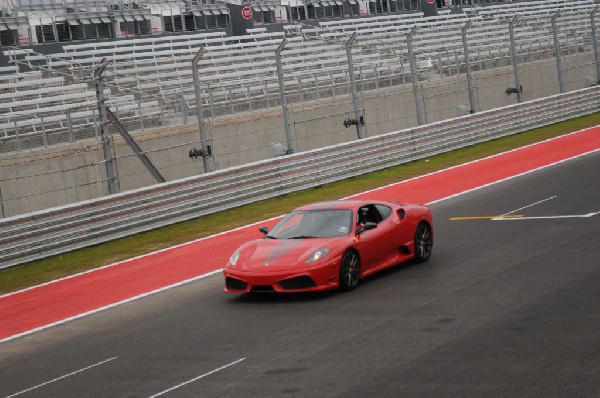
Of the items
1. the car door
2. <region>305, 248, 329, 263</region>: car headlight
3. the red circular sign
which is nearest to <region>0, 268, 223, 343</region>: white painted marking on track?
Answer: the car door

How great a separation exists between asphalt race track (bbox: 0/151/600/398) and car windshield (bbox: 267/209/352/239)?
91 cm

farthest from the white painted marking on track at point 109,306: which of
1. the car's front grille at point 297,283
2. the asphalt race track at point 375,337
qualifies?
the car's front grille at point 297,283

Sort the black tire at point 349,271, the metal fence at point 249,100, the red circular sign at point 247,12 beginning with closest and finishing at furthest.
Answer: the black tire at point 349,271
the metal fence at point 249,100
the red circular sign at point 247,12

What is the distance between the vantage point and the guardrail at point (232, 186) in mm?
19953

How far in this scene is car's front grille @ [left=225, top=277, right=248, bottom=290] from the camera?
1353 cm

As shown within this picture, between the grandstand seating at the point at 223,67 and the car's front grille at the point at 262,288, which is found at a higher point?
the grandstand seating at the point at 223,67

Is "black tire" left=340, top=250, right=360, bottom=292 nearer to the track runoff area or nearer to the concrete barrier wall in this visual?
the track runoff area

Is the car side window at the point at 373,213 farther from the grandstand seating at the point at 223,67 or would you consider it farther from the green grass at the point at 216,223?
the grandstand seating at the point at 223,67

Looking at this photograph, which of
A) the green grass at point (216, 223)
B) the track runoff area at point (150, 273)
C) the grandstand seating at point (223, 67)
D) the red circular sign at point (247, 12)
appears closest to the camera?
the track runoff area at point (150, 273)

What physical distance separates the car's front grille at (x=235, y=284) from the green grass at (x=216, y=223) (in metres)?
5.19

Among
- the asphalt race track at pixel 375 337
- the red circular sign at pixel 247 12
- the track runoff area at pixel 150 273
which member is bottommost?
the track runoff area at pixel 150 273

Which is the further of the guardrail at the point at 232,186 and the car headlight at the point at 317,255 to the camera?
the guardrail at the point at 232,186

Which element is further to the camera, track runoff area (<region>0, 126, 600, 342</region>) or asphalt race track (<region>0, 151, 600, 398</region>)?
track runoff area (<region>0, 126, 600, 342</region>)

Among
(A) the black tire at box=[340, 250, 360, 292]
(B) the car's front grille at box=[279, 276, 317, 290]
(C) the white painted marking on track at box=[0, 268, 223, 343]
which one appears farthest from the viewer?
(C) the white painted marking on track at box=[0, 268, 223, 343]
